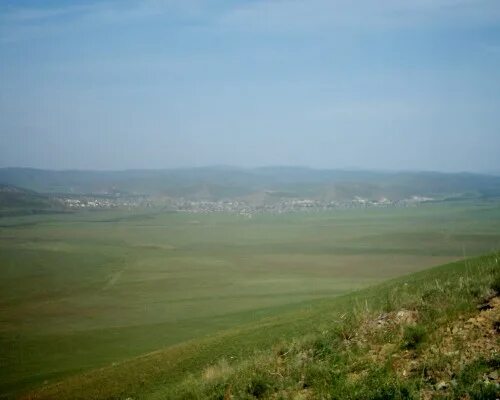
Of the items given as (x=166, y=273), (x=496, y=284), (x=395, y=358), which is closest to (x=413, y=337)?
(x=395, y=358)

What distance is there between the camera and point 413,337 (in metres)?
8.59

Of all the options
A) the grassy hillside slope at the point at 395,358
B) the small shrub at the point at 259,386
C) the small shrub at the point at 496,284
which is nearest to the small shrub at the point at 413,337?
the grassy hillside slope at the point at 395,358

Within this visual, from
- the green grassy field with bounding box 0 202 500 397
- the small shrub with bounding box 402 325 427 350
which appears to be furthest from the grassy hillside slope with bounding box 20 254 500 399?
the green grassy field with bounding box 0 202 500 397

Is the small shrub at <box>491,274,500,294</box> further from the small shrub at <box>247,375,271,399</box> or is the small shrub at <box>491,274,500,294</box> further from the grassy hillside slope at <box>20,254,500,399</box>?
the small shrub at <box>247,375,271,399</box>

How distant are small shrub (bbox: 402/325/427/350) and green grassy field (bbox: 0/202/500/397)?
23.9m

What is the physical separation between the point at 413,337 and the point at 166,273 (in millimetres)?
70786

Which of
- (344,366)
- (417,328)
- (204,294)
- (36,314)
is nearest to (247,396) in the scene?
(344,366)

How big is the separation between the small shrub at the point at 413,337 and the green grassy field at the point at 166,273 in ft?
78.5

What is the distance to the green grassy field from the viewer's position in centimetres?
3906

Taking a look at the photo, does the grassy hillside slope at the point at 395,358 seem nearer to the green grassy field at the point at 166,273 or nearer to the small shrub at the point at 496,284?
the small shrub at the point at 496,284

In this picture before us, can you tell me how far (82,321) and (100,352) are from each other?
13090 mm

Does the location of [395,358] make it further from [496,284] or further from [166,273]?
[166,273]

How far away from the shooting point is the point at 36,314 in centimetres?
4981

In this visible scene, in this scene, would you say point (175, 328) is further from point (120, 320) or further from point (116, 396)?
point (116, 396)
